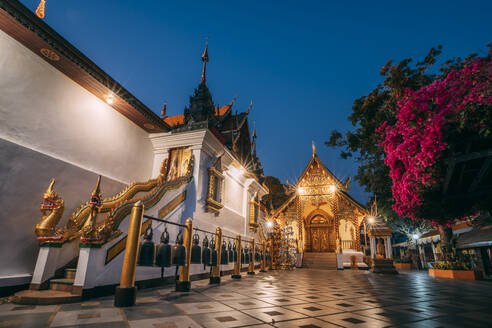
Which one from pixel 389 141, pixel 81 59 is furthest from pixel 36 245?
pixel 389 141

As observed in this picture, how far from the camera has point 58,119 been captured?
17.9 ft

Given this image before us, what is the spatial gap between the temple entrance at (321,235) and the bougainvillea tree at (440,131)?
17.2 meters

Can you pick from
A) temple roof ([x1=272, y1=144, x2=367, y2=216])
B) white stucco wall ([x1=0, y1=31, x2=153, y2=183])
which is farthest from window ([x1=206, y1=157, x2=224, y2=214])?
temple roof ([x1=272, y1=144, x2=367, y2=216])

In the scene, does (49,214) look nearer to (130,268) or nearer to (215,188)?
(130,268)

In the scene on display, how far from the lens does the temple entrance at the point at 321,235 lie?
65.8 ft

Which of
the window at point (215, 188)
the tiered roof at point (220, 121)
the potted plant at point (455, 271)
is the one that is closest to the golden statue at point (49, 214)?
the window at point (215, 188)

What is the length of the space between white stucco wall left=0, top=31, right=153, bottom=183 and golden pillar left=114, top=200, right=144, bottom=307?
3321 millimetres

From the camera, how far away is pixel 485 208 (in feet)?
12.9

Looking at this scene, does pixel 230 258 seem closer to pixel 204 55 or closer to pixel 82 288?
pixel 82 288

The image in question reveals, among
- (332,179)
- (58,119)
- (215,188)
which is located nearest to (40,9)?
(58,119)

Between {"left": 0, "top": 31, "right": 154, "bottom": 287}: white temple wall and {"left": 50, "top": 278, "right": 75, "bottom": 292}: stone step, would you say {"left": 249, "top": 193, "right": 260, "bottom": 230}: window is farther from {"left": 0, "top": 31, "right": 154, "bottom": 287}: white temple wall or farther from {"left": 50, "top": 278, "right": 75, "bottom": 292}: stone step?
{"left": 50, "top": 278, "right": 75, "bottom": 292}: stone step

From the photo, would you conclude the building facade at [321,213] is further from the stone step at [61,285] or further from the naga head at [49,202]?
the naga head at [49,202]

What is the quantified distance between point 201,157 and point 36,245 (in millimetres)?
4527

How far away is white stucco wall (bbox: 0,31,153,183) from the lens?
4609mm
